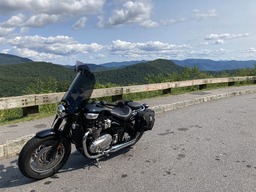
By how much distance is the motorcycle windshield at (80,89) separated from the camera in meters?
4.18

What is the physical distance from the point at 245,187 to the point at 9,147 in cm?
406

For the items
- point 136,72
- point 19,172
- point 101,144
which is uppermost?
point 136,72

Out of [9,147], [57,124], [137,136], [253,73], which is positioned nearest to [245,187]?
[137,136]

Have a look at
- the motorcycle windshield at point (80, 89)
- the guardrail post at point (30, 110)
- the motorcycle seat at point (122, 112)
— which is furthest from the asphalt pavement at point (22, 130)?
the motorcycle seat at point (122, 112)

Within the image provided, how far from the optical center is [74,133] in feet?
14.1

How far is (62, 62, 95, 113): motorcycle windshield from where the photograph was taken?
4.18 m

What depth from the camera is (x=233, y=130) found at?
6621 mm

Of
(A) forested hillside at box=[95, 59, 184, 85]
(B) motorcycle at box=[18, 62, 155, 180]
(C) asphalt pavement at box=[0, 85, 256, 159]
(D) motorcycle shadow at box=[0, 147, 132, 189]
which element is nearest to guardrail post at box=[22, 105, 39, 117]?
(C) asphalt pavement at box=[0, 85, 256, 159]

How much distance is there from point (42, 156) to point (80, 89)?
1.16 m

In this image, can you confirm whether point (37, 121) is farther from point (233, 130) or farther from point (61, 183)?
point (233, 130)

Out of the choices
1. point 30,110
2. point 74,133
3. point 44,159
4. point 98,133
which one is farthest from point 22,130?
point 98,133

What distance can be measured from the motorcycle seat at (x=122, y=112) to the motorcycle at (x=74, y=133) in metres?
0.02

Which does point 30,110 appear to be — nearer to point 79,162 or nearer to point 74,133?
point 79,162

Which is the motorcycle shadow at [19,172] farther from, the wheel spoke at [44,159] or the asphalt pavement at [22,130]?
the asphalt pavement at [22,130]
